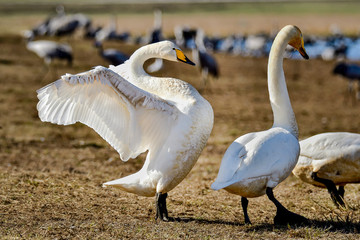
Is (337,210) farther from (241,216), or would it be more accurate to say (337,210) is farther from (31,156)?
(31,156)

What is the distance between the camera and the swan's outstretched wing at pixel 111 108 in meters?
4.74

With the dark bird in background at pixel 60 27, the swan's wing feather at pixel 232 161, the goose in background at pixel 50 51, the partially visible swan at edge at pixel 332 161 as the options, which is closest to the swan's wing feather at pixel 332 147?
the partially visible swan at edge at pixel 332 161

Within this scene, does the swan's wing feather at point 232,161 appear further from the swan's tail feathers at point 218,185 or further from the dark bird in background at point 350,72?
the dark bird in background at point 350,72

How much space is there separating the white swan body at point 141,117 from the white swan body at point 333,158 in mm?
1297

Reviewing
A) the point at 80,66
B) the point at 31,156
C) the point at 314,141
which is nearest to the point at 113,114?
the point at 314,141

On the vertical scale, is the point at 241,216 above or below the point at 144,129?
below

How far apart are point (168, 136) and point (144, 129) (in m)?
0.24

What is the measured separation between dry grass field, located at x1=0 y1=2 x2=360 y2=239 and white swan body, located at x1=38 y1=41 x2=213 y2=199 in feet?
1.68

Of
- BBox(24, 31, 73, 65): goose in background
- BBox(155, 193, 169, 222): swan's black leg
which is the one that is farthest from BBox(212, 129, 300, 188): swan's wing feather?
BBox(24, 31, 73, 65): goose in background

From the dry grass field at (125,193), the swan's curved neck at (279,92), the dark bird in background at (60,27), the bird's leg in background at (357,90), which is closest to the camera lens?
the dry grass field at (125,193)

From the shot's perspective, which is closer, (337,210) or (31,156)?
(337,210)

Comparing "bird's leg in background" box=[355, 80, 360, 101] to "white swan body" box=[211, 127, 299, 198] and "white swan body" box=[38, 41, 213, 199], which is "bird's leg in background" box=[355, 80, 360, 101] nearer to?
"white swan body" box=[211, 127, 299, 198]

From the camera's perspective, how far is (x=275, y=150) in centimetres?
482

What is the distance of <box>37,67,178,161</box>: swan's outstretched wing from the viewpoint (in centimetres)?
474
